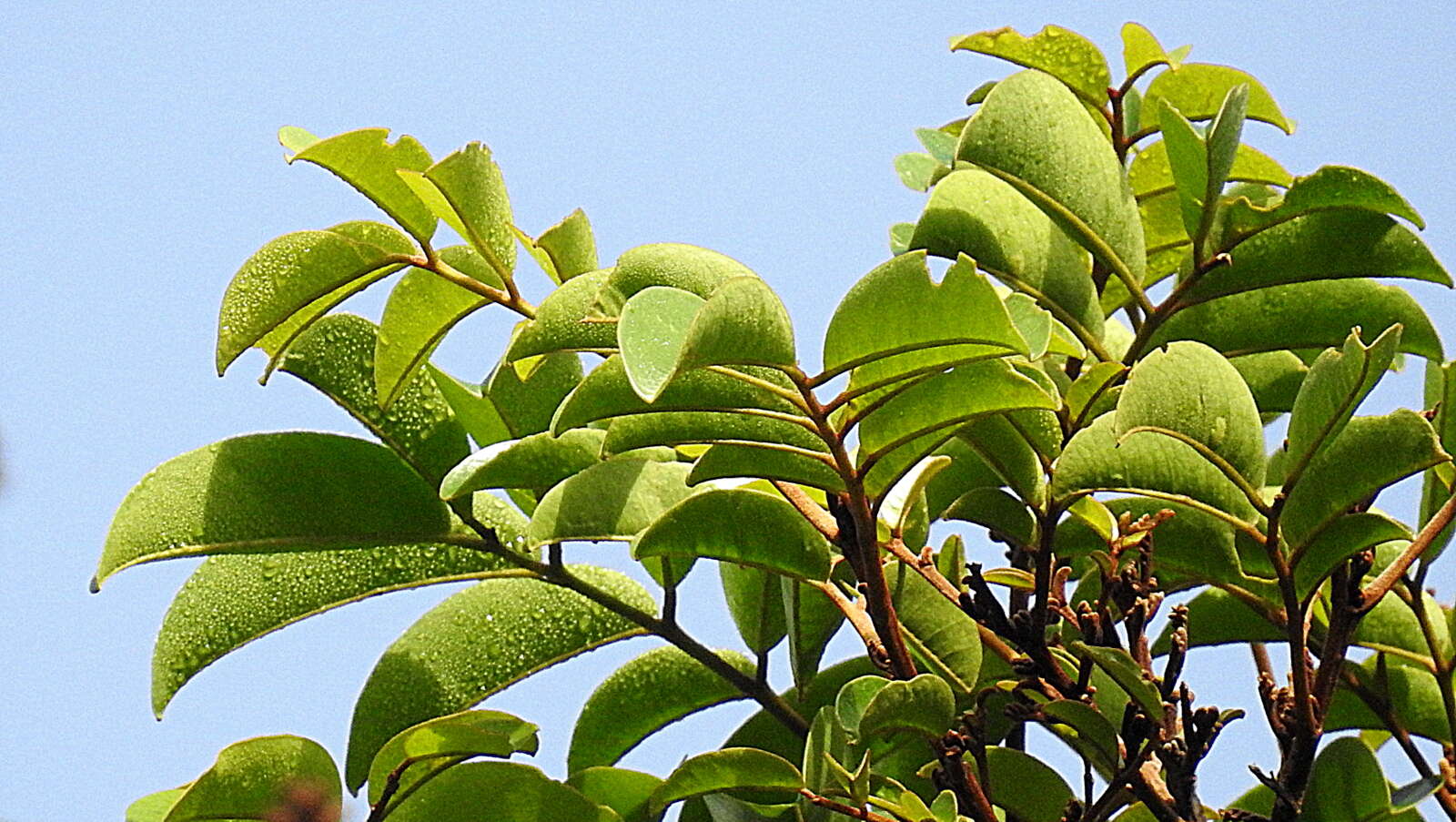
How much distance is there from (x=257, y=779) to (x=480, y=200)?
0.82ft

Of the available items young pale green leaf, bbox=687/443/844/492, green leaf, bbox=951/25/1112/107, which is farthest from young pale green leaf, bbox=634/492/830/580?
green leaf, bbox=951/25/1112/107

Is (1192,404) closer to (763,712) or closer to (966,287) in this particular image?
(966,287)

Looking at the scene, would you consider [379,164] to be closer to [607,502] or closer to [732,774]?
[607,502]

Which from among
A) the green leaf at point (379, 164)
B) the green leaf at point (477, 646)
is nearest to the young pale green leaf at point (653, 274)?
the green leaf at point (379, 164)

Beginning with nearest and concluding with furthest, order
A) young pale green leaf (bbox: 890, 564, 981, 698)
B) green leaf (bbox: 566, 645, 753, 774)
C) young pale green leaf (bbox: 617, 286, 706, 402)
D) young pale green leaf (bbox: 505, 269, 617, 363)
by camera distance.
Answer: young pale green leaf (bbox: 617, 286, 706, 402) < young pale green leaf (bbox: 505, 269, 617, 363) < young pale green leaf (bbox: 890, 564, 981, 698) < green leaf (bbox: 566, 645, 753, 774)

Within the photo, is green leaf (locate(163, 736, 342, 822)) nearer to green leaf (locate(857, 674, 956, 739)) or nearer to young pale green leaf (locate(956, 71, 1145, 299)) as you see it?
green leaf (locate(857, 674, 956, 739))

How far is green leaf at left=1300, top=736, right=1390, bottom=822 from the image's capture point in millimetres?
616

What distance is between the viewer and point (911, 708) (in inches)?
20.4

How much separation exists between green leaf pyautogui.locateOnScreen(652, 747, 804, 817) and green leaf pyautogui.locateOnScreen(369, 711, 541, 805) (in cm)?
7

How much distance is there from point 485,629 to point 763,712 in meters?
0.14

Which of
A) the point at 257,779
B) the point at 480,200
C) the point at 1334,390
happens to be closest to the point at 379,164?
the point at 480,200

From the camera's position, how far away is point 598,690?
69 centimetres

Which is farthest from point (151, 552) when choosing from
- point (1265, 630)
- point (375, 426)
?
point (1265, 630)

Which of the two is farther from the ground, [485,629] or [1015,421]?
[1015,421]
